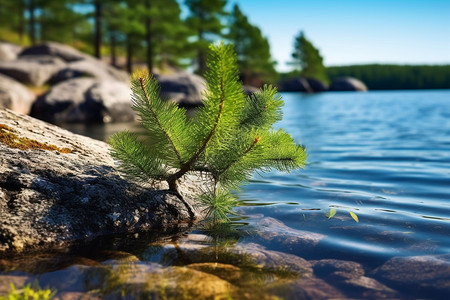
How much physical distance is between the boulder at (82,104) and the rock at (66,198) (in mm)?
12389

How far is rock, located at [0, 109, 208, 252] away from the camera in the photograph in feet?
9.09

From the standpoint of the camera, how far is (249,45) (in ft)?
164

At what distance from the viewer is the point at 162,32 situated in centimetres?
3142

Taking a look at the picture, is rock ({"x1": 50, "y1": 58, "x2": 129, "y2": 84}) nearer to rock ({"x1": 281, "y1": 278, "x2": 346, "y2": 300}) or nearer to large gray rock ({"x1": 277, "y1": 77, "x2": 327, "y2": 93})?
rock ({"x1": 281, "y1": 278, "x2": 346, "y2": 300})

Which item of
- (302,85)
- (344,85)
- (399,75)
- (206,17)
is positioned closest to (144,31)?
(206,17)

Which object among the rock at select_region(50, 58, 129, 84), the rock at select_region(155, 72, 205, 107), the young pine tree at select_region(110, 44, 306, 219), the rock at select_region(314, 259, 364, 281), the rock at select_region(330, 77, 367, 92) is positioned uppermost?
the rock at select_region(330, 77, 367, 92)

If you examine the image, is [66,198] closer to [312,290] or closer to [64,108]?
[312,290]

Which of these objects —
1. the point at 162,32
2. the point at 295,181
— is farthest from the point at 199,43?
the point at 295,181

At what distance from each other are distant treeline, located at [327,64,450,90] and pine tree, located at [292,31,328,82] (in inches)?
2119

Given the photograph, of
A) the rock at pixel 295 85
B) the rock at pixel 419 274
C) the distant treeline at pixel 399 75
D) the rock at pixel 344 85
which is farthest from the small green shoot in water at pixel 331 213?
the distant treeline at pixel 399 75

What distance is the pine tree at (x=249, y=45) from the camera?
1951 inches

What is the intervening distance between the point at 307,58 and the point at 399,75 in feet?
196

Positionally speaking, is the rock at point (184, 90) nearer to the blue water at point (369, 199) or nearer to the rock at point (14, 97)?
the rock at point (14, 97)

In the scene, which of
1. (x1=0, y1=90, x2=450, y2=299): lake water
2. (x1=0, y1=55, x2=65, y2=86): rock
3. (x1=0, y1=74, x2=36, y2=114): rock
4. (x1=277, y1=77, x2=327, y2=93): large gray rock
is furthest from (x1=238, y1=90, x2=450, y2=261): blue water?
(x1=277, y1=77, x2=327, y2=93): large gray rock
